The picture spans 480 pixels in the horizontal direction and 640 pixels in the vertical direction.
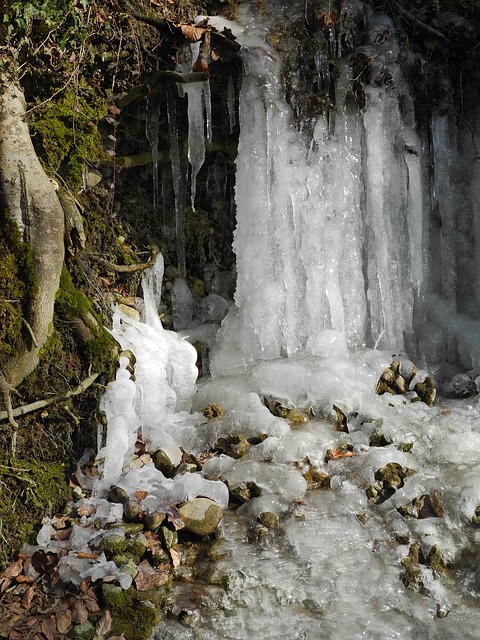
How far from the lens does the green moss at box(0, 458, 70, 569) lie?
11.1 feet

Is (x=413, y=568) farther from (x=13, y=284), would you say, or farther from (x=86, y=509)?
(x=13, y=284)

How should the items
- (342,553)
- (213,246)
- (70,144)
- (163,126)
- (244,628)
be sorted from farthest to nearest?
(213,246) < (163,126) < (70,144) < (342,553) < (244,628)

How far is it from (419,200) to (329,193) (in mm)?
813

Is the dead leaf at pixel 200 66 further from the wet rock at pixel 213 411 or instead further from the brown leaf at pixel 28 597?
the brown leaf at pixel 28 597

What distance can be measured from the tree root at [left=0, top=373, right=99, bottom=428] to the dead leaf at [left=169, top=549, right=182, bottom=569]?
1.06 metres

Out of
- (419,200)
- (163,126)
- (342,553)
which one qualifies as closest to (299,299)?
(419,200)

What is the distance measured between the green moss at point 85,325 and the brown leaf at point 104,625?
1.44m

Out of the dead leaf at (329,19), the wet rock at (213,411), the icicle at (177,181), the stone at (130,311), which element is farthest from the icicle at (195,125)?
the wet rock at (213,411)

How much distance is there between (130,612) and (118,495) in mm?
735

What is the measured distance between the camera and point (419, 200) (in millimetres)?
5590

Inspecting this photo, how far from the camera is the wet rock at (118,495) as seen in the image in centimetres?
359

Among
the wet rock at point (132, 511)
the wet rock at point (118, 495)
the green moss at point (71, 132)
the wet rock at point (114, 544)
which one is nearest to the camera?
the wet rock at point (114, 544)

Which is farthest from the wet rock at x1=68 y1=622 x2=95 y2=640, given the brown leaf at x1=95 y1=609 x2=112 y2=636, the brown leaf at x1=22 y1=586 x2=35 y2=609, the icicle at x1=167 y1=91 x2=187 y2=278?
the icicle at x1=167 y1=91 x2=187 y2=278

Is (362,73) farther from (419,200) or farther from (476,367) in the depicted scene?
(476,367)
